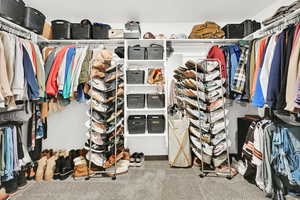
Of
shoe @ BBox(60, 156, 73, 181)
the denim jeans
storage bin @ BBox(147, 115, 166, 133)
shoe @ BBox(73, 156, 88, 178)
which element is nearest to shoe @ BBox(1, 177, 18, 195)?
shoe @ BBox(60, 156, 73, 181)

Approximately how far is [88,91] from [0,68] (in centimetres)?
95

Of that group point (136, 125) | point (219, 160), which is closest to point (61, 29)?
point (136, 125)

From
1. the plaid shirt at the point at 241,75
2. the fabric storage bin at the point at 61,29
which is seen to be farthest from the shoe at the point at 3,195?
the plaid shirt at the point at 241,75

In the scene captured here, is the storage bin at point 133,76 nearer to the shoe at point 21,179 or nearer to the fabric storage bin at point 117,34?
the fabric storage bin at point 117,34

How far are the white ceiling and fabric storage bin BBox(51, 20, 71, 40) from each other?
8.0 inches

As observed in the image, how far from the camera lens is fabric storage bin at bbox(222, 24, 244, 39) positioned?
96.0 inches

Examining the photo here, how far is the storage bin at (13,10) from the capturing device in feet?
5.30

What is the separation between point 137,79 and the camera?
7.72 feet

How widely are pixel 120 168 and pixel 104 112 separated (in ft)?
2.63

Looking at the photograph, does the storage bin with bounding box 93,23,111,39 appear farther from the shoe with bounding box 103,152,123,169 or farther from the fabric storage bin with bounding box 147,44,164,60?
the shoe with bounding box 103,152,123,169

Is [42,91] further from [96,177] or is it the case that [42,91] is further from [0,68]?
[96,177]

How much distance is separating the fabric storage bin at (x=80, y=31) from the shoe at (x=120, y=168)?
196cm

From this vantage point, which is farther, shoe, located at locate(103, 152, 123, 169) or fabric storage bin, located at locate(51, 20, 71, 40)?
fabric storage bin, located at locate(51, 20, 71, 40)

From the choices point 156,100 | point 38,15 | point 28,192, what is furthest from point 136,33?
point 28,192
